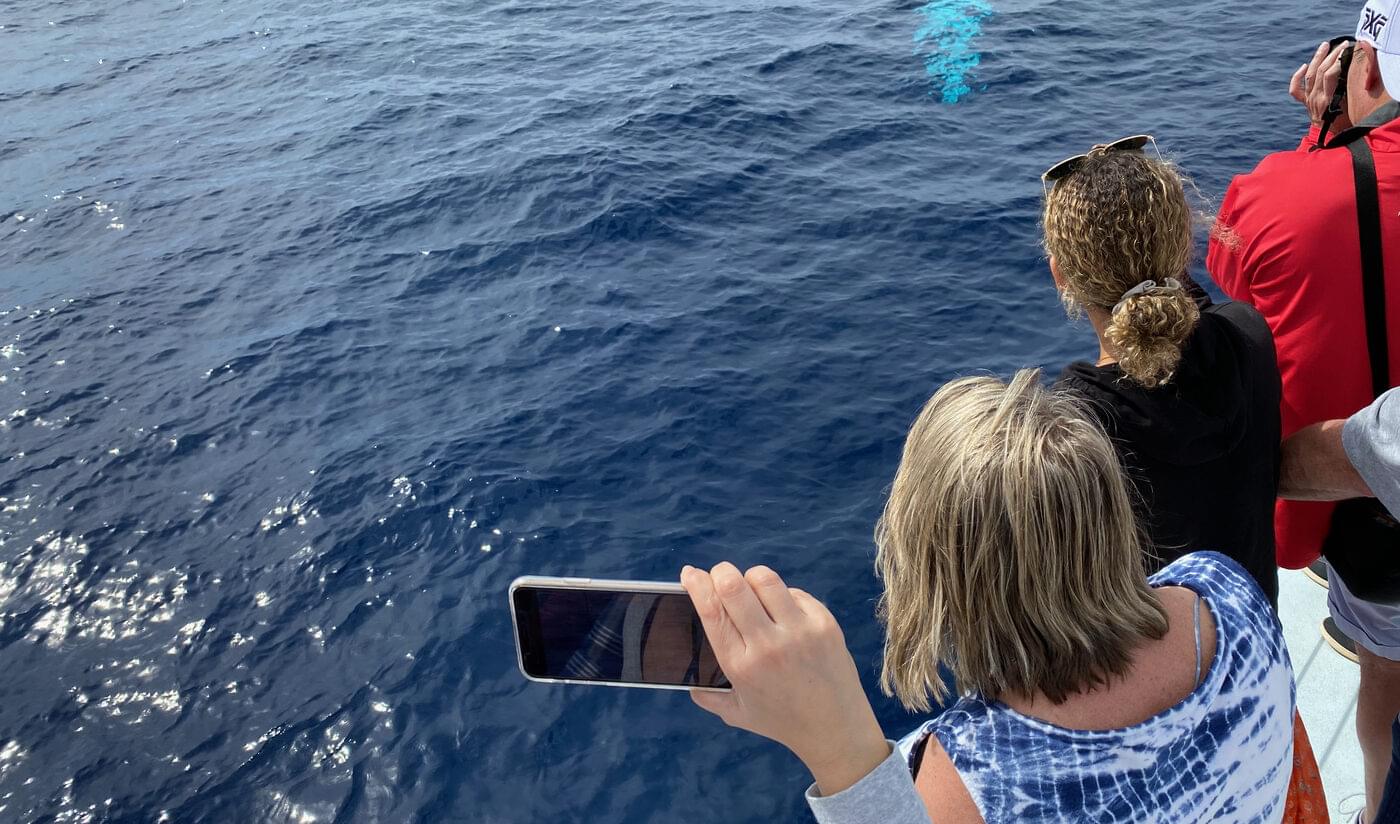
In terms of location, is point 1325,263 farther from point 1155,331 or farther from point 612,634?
point 612,634

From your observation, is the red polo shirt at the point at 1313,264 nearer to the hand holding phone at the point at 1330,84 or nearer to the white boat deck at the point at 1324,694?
the hand holding phone at the point at 1330,84

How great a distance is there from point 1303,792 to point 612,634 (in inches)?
55.6

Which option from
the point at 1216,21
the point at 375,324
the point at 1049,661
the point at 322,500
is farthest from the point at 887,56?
the point at 1049,661

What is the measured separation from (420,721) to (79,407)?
16.0ft

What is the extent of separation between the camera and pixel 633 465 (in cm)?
655

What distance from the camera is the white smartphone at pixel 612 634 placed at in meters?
1.50

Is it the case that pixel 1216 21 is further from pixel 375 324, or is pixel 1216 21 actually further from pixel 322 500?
pixel 322 500

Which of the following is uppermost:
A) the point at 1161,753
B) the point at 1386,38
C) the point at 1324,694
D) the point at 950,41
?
the point at 1386,38

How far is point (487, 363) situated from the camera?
7.83 m

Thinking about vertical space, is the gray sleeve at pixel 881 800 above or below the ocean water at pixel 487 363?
above

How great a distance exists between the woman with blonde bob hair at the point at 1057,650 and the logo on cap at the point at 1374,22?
1638 millimetres

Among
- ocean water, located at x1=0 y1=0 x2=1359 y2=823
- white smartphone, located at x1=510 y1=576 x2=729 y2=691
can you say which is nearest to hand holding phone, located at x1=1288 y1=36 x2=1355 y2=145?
white smartphone, located at x1=510 y1=576 x2=729 y2=691

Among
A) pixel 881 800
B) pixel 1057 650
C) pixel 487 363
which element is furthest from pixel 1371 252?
pixel 487 363

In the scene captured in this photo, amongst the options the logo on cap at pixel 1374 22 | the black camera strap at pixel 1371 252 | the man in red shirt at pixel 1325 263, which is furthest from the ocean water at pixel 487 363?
the logo on cap at pixel 1374 22
